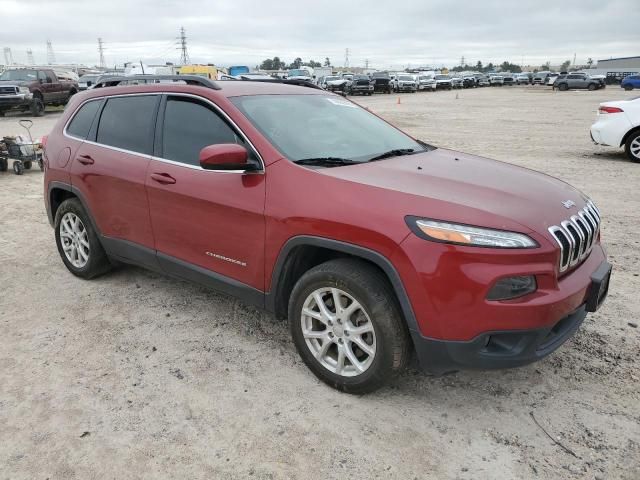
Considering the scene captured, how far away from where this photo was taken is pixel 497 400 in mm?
3012

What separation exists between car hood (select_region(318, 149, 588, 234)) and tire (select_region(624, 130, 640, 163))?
808cm

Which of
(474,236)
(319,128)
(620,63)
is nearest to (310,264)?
(319,128)

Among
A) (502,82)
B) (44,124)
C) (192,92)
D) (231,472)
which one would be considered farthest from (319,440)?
(502,82)

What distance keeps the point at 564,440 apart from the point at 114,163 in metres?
3.55

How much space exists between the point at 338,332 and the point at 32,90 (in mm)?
24321

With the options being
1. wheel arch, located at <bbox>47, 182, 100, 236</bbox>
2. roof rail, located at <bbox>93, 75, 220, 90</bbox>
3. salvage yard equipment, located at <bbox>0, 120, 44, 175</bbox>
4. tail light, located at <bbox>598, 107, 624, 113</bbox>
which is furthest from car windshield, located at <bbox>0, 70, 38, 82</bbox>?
tail light, located at <bbox>598, 107, 624, 113</bbox>

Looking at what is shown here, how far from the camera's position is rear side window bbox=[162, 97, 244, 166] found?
348 centimetres

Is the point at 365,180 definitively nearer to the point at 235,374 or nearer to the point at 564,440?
the point at 235,374

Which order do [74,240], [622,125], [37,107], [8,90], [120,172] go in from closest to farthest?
[120,172]
[74,240]
[622,125]
[8,90]
[37,107]

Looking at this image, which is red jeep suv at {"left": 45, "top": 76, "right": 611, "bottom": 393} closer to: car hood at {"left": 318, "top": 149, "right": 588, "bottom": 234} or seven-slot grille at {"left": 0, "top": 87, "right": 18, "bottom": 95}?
car hood at {"left": 318, "top": 149, "right": 588, "bottom": 234}

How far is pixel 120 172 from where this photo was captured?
402cm

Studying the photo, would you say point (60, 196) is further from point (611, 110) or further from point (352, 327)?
point (611, 110)

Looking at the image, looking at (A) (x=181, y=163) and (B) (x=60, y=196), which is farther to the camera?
Answer: (B) (x=60, y=196)

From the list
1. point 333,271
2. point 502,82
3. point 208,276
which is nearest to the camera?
point 333,271
